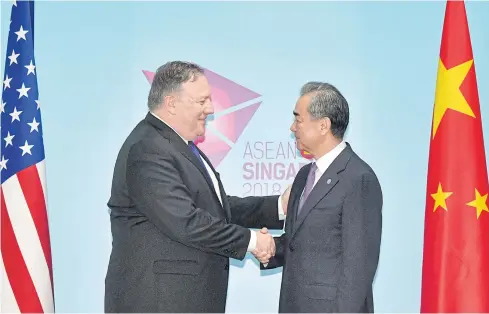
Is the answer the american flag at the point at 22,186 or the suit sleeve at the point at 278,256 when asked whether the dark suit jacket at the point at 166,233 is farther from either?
the american flag at the point at 22,186

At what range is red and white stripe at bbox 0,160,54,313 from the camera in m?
3.58

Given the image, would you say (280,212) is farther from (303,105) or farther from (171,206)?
(171,206)

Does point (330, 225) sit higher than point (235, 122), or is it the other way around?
point (235, 122)

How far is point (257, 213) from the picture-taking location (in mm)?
3426

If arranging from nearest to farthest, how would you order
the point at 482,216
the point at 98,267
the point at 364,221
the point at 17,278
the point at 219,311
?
the point at 364,221
the point at 219,311
the point at 482,216
the point at 17,278
the point at 98,267

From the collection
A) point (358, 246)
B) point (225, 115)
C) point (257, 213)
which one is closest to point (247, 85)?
point (225, 115)

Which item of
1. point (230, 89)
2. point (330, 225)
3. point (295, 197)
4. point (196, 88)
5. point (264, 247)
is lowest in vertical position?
point (264, 247)

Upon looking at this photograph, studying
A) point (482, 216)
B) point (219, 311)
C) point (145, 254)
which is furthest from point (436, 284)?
point (145, 254)

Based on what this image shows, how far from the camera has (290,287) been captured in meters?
2.80

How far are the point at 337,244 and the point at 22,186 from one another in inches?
71.7

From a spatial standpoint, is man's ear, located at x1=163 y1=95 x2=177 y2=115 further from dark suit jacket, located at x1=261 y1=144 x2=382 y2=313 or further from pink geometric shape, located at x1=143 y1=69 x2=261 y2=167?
Result: pink geometric shape, located at x1=143 y1=69 x2=261 y2=167

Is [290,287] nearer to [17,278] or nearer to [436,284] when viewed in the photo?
[436,284]

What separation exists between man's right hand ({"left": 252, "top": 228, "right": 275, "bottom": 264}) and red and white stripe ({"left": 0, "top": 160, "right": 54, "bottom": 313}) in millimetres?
1291

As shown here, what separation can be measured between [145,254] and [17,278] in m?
1.18
